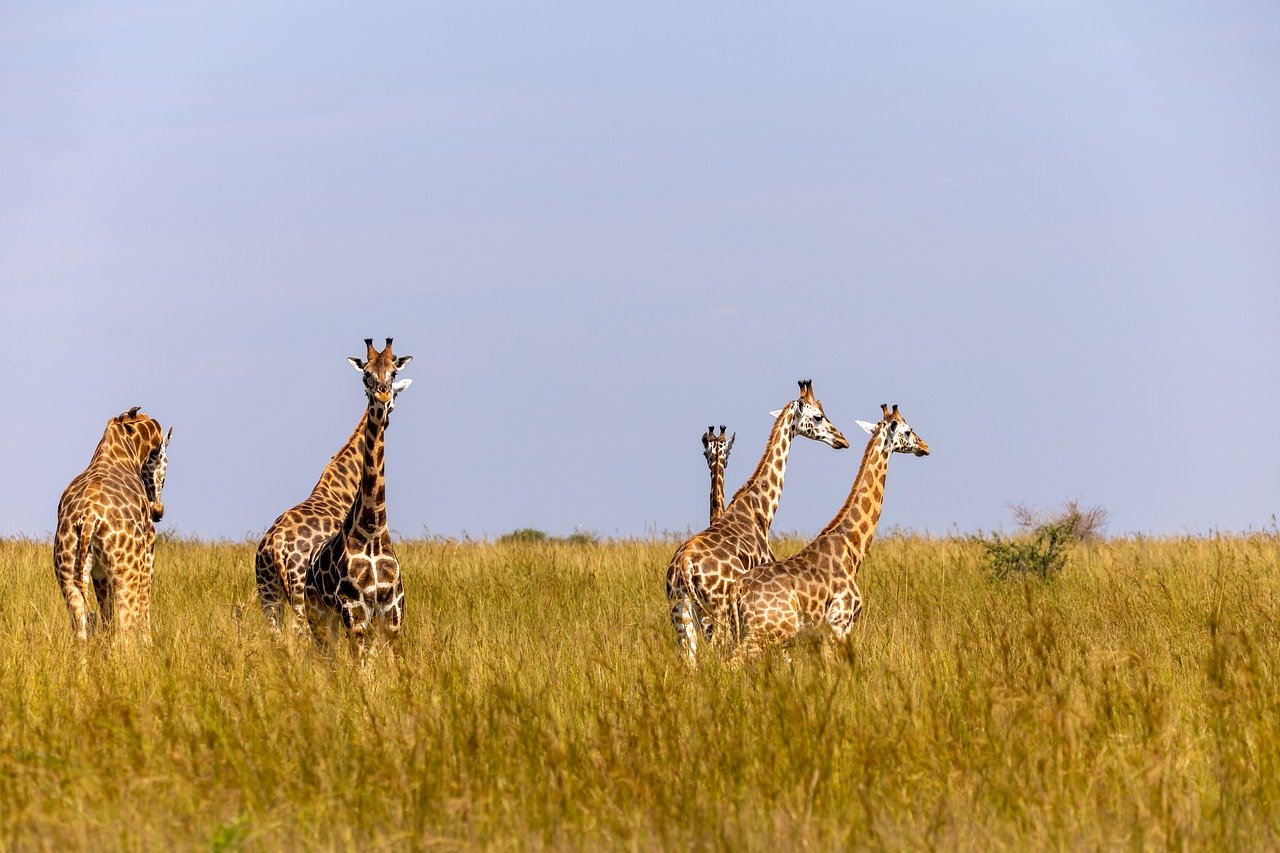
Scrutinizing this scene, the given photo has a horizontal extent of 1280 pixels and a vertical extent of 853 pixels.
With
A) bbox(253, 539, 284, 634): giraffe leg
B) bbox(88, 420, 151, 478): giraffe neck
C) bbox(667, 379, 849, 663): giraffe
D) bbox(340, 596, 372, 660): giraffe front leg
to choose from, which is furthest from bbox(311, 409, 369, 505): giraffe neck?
bbox(667, 379, 849, 663): giraffe

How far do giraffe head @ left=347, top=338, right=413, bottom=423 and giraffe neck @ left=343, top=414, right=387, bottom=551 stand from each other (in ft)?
1.04

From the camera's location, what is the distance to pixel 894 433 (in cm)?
1045

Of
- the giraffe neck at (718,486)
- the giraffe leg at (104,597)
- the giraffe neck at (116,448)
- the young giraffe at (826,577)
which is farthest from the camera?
the giraffe neck at (718,486)

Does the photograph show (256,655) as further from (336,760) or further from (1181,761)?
(1181,761)

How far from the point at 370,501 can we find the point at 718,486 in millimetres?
4480

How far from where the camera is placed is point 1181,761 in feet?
19.8

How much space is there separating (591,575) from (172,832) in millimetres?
9482

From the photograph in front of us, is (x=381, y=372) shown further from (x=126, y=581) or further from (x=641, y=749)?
(x=641, y=749)

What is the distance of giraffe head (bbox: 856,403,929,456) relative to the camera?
10422 mm

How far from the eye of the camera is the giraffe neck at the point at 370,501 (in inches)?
384

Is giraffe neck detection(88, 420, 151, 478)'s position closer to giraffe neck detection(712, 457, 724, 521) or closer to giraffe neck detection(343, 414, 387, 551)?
giraffe neck detection(343, 414, 387, 551)

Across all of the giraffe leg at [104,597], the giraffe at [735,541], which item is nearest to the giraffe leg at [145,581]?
the giraffe leg at [104,597]

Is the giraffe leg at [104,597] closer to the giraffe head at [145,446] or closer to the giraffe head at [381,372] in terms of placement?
the giraffe head at [145,446]

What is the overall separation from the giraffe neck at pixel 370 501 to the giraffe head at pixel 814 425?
3.21 metres
